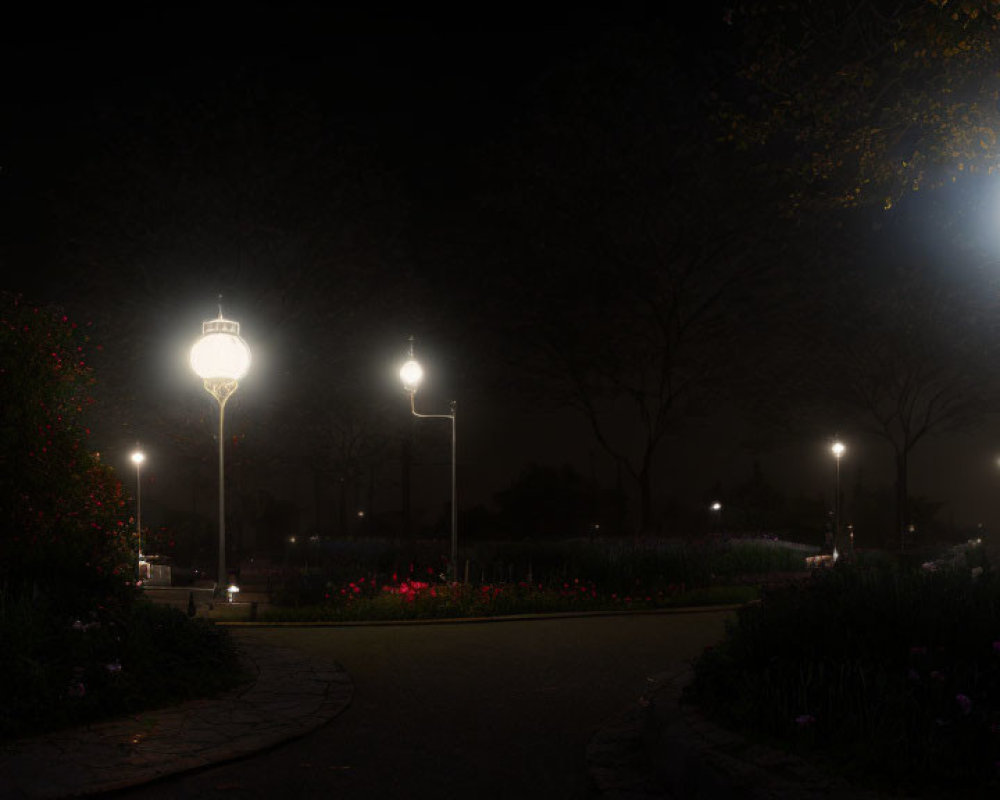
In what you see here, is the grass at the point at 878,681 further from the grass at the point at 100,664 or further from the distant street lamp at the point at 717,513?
the distant street lamp at the point at 717,513

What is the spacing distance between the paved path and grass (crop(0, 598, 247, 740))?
163 centimetres

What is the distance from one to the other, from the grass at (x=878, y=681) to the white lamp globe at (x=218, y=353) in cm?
957

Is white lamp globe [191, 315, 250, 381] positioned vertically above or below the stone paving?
above

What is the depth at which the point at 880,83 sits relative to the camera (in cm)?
1220

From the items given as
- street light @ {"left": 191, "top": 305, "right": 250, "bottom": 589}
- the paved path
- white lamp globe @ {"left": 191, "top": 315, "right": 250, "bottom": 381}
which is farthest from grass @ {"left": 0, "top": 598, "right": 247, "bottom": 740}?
white lamp globe @ {"left": 191, "top": 315, "right": 250, "bottom": 381}

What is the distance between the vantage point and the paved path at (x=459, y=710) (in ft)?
20.9

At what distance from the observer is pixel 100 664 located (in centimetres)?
836

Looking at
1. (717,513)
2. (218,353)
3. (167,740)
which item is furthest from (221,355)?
(717,513)

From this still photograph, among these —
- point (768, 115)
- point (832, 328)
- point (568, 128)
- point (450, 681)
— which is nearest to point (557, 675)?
point (450, 681)

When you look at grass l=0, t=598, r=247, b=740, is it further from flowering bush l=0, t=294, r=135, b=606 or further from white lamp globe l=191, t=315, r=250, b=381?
white lamp globe l=191, t=315, r=250, b=381

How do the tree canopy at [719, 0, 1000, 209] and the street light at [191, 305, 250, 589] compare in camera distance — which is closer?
the tree canopy at [719, 0, 1000, 209]

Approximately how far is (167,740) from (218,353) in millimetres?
8701

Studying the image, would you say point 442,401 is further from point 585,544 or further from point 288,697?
point 288,697

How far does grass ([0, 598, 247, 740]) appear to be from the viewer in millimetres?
7672
